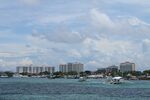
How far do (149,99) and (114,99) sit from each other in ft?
29.8

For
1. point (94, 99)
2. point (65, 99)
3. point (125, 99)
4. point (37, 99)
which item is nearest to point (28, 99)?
point (37, 99)

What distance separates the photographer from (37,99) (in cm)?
10650

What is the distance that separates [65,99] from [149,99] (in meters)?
21.9

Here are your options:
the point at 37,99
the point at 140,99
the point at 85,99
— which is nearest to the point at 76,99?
the point at 85,99

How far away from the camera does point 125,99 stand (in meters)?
112

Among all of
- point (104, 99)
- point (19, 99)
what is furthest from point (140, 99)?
point (19, 99)

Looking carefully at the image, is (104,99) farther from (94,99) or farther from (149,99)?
(149,99)

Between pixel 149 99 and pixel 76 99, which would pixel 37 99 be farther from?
pixel 149 99

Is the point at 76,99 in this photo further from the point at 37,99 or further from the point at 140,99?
the point at 140,99

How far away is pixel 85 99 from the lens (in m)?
108

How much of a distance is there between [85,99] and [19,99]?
1643 centimetres

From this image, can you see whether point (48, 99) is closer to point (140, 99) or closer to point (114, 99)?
point (114, 99)

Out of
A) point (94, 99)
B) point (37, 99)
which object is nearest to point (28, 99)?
point (37, 99)

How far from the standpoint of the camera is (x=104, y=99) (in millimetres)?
110750
